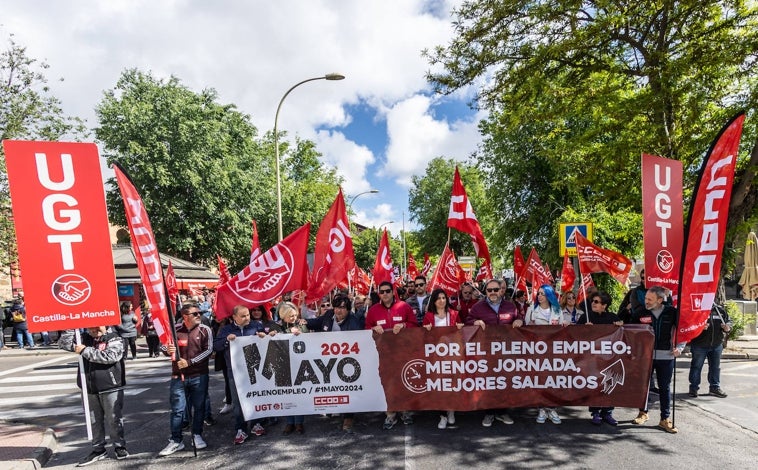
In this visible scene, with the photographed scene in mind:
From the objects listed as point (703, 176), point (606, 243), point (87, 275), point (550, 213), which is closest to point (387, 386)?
point (87, 275)

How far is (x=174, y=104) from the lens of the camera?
2692 centimetres

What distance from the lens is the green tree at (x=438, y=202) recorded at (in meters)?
52.1

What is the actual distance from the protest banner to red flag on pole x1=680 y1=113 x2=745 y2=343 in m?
0.59

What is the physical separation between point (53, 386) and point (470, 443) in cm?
967

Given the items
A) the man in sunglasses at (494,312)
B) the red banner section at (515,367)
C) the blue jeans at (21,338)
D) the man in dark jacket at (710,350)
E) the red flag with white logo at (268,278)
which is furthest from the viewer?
the blue jeans at (21,338)

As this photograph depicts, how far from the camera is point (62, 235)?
581cm

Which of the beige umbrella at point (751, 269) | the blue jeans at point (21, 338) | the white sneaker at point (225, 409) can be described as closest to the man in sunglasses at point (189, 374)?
the white sneaker at point (225, 409)

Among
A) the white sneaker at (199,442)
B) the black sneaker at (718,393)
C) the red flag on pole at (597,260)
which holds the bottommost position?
the black sneaker at (718,393)

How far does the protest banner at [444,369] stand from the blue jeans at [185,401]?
0.50 metres

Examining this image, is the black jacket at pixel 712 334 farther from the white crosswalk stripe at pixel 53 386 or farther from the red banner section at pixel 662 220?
the white crosswalk stripe at pixel 53 386

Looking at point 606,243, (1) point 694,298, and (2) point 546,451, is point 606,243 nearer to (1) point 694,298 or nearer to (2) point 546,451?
(1) point 694,298

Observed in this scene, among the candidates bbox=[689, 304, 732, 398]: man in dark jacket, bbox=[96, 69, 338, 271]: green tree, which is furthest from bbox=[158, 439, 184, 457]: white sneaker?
bbox=[96, 69, 338, 271]: green tree

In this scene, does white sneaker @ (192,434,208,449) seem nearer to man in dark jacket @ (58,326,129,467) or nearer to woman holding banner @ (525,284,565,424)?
man in dark jacket @ (58,326,129,467)

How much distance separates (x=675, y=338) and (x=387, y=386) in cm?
361
